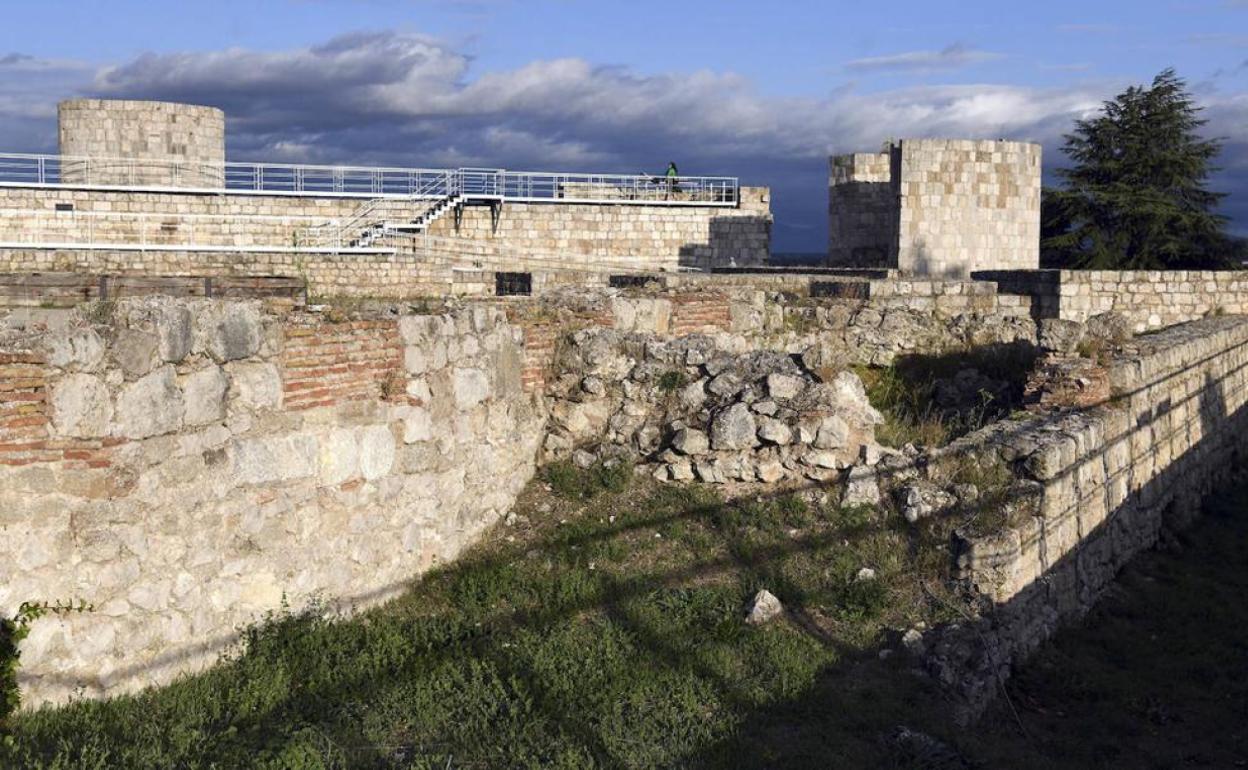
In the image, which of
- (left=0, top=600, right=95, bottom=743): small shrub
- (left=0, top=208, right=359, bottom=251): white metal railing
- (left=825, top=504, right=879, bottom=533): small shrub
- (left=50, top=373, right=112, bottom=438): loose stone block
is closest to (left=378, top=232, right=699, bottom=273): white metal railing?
(left=0, top=208, right=359, bottom=251): white metal railing

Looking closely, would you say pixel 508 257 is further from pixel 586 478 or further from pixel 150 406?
pixel 150 406

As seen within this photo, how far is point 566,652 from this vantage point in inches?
267

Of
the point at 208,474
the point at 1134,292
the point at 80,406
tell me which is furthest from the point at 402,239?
the point at 80,406

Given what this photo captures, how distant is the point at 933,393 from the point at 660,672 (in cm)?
656

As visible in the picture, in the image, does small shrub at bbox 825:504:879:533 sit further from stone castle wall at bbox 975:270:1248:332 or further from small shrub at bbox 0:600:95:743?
stone castle wall at bbox 975:270:1248:332

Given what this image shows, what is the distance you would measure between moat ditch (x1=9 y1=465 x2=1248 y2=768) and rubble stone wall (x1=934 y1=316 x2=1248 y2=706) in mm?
257

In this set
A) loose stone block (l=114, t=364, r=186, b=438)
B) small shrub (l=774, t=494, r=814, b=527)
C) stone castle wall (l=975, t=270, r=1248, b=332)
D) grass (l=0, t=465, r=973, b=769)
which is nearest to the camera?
grass (l=0, t=465, r=973, b=769)

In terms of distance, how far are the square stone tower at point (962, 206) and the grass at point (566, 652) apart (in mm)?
16171

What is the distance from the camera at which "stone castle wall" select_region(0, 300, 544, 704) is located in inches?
223

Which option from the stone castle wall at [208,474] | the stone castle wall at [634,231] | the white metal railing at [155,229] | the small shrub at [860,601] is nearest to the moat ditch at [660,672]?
the small shrub at [860,601]

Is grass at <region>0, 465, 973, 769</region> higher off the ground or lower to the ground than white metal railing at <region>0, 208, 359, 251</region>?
lower

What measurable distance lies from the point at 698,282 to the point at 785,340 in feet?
11.6

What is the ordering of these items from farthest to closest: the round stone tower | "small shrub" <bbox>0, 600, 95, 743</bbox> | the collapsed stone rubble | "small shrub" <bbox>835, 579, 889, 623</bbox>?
the round stone tower
the collapsed stone rubble
"small shrub" <bbox>835, 579, 889, 623</bbox>
"small shrub" <bbox>0, 600, 95, 743</bbox>

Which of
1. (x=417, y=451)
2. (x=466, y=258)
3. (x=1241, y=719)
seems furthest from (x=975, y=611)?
(x=466, y=258)
